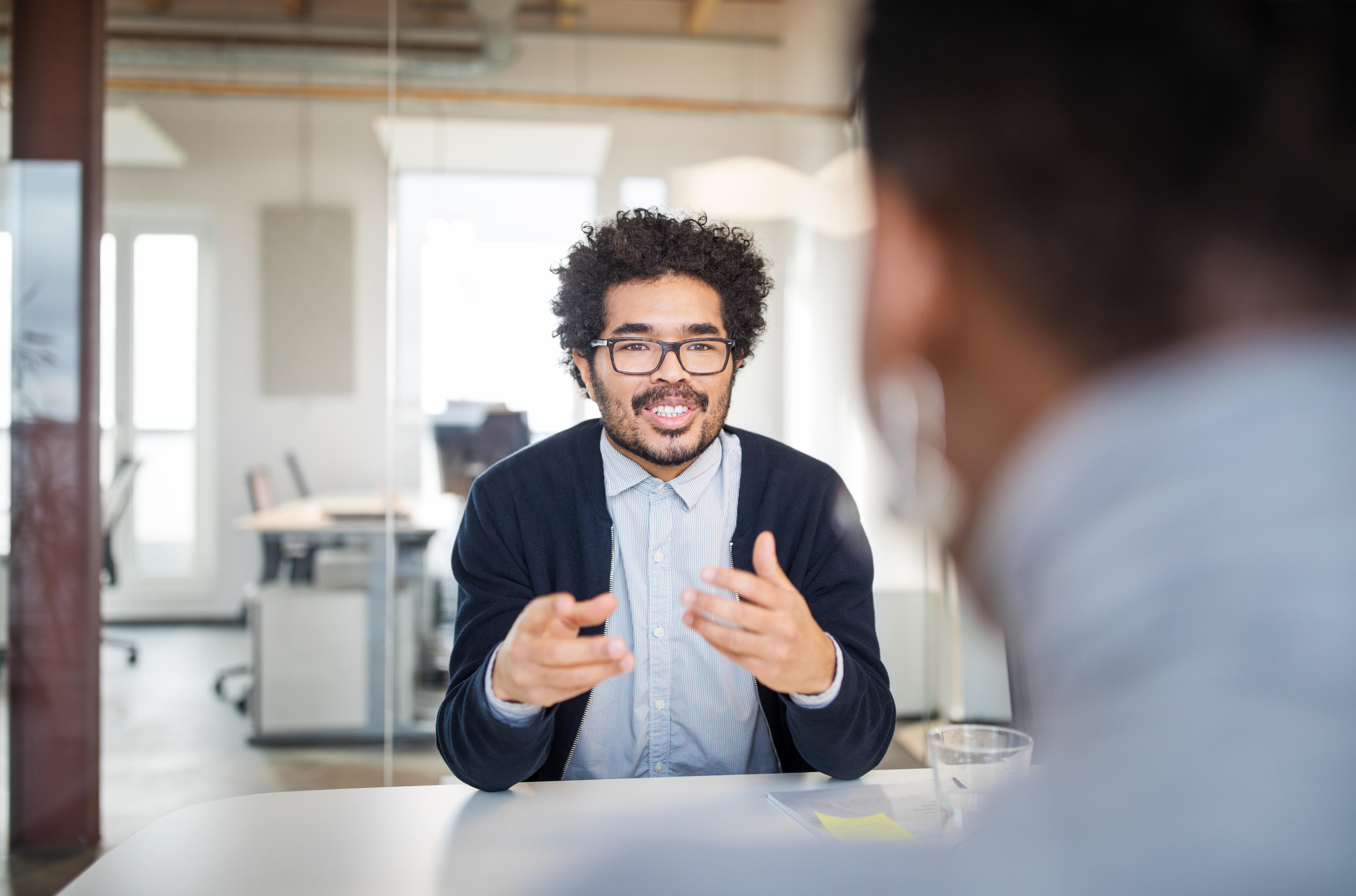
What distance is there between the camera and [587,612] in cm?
82

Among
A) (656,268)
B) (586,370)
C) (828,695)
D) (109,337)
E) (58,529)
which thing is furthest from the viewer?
(109,337)

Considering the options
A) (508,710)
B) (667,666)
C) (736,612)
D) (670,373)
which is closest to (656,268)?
(670,373)

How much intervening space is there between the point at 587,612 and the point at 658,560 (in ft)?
2.03

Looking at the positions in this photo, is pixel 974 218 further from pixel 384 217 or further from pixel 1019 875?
pixel 384 217

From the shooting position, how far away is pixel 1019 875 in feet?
1.09

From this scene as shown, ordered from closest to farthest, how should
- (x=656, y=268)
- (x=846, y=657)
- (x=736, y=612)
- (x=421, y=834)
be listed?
(x=736, y=612)
(x=421, y=834)
(x=846, y=657)
(x=656, y=268)

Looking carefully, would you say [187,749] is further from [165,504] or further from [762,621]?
[762,621]

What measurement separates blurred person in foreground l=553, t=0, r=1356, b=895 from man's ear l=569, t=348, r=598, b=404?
4.50 ft

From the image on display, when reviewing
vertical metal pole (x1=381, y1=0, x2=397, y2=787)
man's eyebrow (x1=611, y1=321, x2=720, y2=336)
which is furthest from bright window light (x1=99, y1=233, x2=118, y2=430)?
man's eyebrow (x1=611, y1=321, x2=720, y2=336)

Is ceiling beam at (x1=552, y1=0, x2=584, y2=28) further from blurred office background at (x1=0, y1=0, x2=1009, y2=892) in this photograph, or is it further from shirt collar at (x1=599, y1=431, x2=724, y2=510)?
shirt collar at (x1=599, y1=431, x2=724, y2=510)

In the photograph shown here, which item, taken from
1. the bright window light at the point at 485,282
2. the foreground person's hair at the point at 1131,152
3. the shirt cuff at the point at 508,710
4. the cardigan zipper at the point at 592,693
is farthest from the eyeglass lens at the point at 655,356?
the bright window light at the point at 485,282

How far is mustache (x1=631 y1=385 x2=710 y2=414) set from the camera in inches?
60.5

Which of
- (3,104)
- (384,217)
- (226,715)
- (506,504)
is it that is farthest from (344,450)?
(506,504)

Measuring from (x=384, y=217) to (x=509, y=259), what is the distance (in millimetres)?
421
